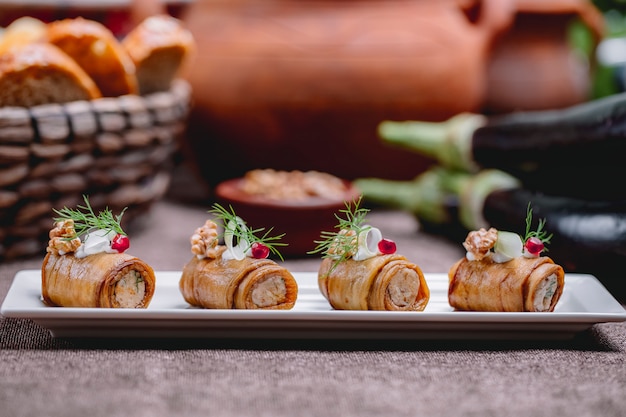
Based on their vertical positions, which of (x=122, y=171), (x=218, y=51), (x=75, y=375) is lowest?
(x=75, y=375)

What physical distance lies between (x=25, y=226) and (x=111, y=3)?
1599 mm

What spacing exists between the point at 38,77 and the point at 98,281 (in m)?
0.59

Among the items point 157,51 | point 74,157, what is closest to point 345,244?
point 74,157

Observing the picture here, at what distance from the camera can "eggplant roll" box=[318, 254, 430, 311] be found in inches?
44.9

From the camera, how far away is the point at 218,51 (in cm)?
210

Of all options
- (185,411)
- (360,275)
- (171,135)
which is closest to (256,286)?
(360,275)

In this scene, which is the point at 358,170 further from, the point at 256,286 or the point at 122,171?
the point at 256,286

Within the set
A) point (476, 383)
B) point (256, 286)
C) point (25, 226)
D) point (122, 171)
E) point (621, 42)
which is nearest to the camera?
point (476, 383)

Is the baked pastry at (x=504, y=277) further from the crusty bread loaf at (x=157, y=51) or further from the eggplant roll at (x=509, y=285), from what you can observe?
the crusty bread loaf at (x=157, y=51)

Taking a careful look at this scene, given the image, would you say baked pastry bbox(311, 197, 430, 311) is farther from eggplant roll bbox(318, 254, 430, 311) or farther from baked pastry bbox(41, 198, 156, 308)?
baked pastry bbox(41, 198, 156, 308)

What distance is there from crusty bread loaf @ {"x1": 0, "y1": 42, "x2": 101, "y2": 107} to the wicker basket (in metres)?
0.02

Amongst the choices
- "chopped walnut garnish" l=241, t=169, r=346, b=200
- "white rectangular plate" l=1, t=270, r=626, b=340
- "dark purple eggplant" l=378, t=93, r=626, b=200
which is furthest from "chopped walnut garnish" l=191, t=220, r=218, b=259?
"dark purple eggplant" l=378, t=93, r=626, b=200

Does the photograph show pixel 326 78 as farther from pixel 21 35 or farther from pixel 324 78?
pixel 21 35

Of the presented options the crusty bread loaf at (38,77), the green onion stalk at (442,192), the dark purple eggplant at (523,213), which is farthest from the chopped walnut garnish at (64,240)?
the green onion stalk at (442,192)
